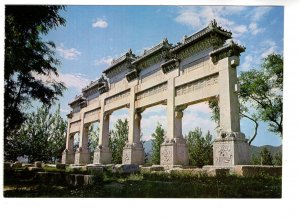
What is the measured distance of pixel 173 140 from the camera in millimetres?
14188

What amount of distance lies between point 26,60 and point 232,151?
7.80 m

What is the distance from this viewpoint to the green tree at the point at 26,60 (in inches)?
365

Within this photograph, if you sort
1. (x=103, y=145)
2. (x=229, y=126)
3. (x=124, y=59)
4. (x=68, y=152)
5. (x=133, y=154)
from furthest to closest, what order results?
(x=68, y=152) → (x=103, y=145) → (x=124, y=59) → (x=133, y=154) → (x=229, y=126)

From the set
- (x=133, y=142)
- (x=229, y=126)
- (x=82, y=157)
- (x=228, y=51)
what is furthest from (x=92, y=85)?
(x=229, y=126)

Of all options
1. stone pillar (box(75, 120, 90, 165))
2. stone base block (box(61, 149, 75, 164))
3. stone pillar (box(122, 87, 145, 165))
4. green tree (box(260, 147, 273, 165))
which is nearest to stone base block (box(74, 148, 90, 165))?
stone pillar (box(75, 120, 90, 165))

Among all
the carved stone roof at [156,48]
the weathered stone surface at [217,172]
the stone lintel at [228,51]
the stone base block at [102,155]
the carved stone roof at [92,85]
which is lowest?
the weathered stone surface at [217,172]

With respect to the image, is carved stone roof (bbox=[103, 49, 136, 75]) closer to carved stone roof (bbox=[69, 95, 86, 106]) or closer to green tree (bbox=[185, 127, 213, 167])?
carved stone roof (bbox=[69, 95, 86, 106])

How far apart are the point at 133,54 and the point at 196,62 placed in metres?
5.63

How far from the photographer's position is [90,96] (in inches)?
896

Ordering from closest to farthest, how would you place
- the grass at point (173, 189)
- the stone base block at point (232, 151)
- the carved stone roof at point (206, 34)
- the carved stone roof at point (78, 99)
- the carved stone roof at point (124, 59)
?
the grass at point (173, 189), the stone base block at point (232, 151), the carved stone roof at point (206, 34), the carved stone roof at point (124, 59), the carved stone roof at point (78, 99)

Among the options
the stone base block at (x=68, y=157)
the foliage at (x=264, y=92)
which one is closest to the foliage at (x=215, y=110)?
the foliage at (x=264, y=92)

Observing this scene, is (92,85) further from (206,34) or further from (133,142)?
(206,34)

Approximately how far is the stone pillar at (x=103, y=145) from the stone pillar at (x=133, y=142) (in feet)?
9.20

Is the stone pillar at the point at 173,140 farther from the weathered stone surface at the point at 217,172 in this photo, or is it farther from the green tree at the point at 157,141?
the green tree at the point at 157,141
